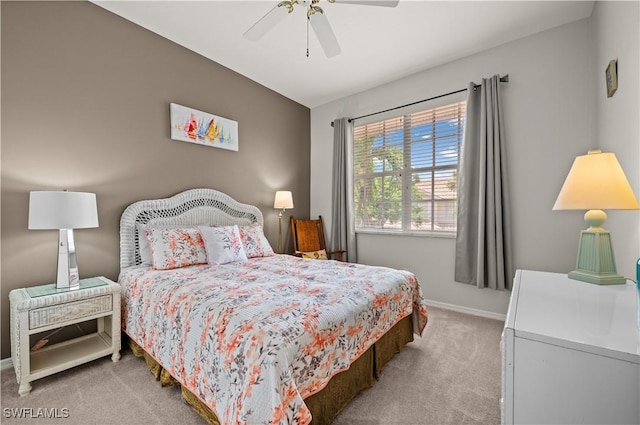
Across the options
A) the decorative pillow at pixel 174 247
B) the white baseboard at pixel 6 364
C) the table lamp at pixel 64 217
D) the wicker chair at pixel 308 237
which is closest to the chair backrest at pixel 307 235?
the wicker chair at pixel 308 237

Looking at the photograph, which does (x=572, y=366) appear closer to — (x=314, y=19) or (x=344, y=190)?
(x=314, y=19)

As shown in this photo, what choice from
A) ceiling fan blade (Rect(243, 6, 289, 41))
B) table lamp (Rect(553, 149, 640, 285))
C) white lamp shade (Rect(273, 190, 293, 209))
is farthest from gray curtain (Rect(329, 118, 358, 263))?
table lamp (Rect(553, 149, 640, 285))

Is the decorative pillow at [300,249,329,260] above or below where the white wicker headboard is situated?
below

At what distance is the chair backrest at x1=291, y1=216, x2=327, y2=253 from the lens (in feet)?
13.2

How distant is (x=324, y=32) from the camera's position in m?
2.01

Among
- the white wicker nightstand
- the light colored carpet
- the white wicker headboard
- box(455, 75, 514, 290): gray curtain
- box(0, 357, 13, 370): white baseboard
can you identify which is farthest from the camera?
box(455, 75, 514, 290): gray curtain

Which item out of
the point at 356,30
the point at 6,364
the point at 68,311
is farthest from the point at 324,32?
the point at 6,364

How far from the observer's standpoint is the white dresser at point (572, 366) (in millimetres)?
734

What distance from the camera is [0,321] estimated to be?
6.54ft

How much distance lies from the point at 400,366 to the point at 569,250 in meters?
1.96

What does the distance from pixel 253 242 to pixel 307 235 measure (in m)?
1.16

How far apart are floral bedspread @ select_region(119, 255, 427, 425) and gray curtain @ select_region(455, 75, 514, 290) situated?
1078 millimetres

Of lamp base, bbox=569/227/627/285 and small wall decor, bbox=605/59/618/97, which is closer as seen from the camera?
lamp base, bbox=569/227/627/285

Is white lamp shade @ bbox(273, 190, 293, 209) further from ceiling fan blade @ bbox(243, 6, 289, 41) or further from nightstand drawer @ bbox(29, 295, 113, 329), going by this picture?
nightstand drawer @ bbox(29, 295, 113, 329)
